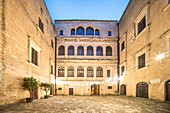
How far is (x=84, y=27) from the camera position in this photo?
21.6m

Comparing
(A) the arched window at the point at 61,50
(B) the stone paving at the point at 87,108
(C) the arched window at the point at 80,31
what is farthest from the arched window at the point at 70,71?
(B) the stone paving at the point at 87,108

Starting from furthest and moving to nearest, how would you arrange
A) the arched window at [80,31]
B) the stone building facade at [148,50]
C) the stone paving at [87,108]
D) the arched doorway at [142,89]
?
the arched window at [80,31] → the arched doorway at [142,89] → the stone building facade at [148,50] → the stone paving at [87,108]

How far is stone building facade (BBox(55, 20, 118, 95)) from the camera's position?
66.4ft

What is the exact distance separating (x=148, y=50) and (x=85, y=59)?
10494 mm

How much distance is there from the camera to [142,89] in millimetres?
12789

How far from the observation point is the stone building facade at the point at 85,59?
2025 cm

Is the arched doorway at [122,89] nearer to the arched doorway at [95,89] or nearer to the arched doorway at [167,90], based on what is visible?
the arched doorway at [95,89]

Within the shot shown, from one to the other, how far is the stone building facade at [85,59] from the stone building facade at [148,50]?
4.22 metres

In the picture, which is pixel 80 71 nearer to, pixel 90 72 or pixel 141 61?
pixel 90 72

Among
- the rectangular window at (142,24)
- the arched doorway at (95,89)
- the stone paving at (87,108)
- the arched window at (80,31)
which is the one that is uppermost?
the arched window at (80,31)

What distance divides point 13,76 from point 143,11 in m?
11.7

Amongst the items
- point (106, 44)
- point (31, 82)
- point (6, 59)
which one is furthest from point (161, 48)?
point (106, 44)

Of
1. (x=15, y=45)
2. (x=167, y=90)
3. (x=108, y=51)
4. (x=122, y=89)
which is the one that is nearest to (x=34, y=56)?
(x=15, y=45)

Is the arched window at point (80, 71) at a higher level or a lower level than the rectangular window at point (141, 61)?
lower
